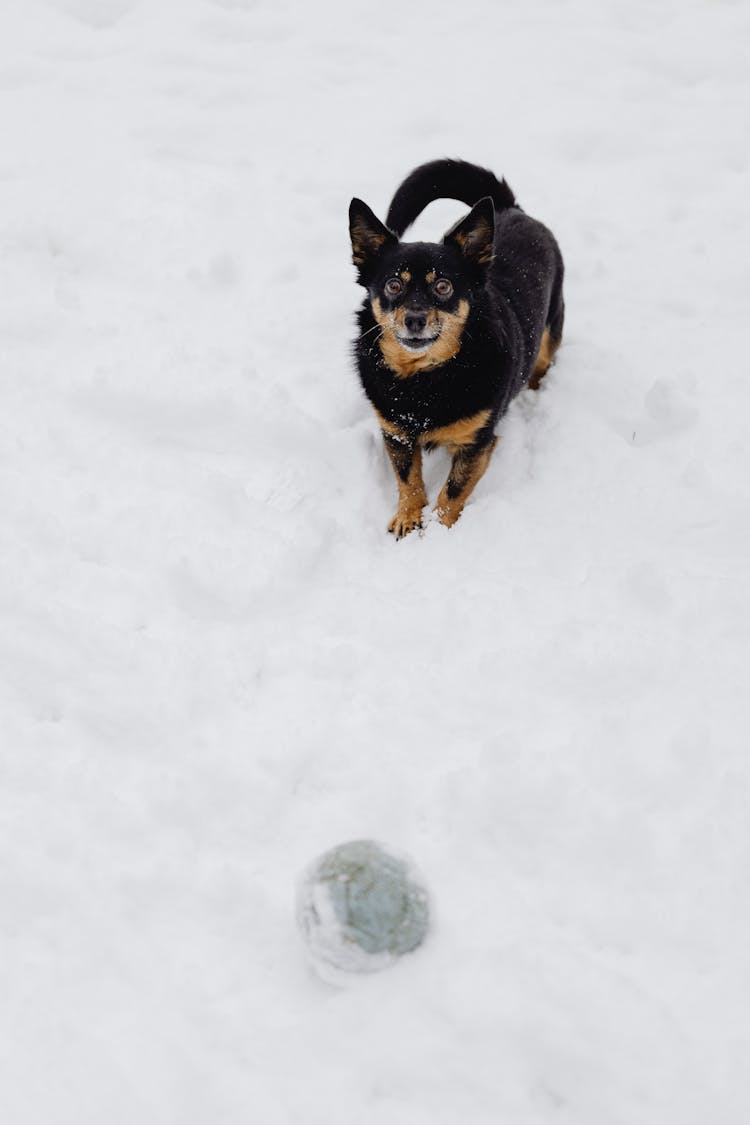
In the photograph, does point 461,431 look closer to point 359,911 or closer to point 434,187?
point 434,187

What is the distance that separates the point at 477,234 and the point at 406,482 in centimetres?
85

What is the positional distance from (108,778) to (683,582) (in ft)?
5.72

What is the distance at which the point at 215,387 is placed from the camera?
3.29 metres

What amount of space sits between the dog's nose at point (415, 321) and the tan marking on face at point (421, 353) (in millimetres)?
38

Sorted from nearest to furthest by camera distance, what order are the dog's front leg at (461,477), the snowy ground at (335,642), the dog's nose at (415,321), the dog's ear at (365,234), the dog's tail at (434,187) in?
1. the snowy ground at (335,642)
2. the dog's nose at (415,321)
3. the dog's ear at (365,234)
4. the dog's front leg at (461,477)
5. the dog's tail at (434,187)

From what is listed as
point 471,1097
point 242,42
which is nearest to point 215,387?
point 471,1097

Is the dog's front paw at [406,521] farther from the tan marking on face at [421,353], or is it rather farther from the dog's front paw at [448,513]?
the tan marking on face at [421,353]

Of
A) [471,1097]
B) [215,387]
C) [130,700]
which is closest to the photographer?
[471,1097]

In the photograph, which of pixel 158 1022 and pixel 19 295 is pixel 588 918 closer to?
pixel 158 1022

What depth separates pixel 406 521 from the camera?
312cm

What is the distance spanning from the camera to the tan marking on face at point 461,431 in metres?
3.01

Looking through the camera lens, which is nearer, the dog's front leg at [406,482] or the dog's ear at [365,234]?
the dog's ear at [365,234]

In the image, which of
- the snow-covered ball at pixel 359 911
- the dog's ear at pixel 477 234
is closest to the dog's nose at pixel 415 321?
the dog's ear at pixel 477 234

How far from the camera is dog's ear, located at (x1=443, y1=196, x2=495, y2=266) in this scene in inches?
113
